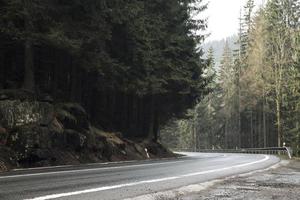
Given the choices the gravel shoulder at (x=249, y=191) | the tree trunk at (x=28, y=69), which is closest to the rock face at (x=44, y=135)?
the tree trunk at (x=28, y=69)

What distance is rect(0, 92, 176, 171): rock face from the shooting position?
17719 mm

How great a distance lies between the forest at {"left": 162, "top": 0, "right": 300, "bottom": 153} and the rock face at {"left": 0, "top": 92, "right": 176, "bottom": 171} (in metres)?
16.8

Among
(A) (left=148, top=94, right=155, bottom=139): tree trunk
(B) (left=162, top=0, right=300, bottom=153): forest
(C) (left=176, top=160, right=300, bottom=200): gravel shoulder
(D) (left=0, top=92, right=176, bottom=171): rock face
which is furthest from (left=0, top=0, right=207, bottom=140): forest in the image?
(C) (left=176, top=160, right=300, bottom=200): gravel shoulder

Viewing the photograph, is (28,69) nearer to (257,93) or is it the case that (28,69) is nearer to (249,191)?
(249,191)

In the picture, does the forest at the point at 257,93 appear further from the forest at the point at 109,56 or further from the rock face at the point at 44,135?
the rock face at the point at 44,135

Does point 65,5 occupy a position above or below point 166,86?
above

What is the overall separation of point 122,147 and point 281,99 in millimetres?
25070

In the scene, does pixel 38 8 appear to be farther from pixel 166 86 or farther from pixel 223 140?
pixel 223 140

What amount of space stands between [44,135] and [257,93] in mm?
44358

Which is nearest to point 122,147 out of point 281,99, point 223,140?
point 281,99

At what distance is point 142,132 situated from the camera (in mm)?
35750

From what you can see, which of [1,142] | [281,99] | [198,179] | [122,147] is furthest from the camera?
[281,99]

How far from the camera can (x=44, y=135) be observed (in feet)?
61.7

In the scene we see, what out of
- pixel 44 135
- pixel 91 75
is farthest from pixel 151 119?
pixel 44 135
